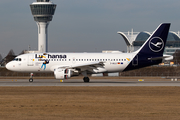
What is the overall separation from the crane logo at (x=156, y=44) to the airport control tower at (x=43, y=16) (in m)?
152

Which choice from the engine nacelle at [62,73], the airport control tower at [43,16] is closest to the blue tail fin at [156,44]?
the engine nacelle at [62,73]

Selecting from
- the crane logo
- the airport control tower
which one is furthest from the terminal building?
the crane logo

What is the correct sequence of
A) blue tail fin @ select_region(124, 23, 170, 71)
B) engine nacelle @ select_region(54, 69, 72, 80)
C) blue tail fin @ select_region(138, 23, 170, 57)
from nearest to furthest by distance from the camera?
engine nacelle @ select_region(54, 69, 72, 80), blue tail fin @ select_region(124, 23, 170, 71), blue tail fin @ select_region(138, 23, 170, 57)

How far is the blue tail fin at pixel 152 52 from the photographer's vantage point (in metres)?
42.5

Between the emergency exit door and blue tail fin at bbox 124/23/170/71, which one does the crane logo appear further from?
the emergency exit door

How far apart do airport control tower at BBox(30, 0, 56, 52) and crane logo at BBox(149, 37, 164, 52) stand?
15207 centimetres

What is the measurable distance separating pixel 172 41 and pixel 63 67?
13065cm

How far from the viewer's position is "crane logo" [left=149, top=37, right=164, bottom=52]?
141 ft

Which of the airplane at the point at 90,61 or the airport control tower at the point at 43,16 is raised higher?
the airport control tower at the point at 43,16

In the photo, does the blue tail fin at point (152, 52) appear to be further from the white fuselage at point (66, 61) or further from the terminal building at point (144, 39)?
the terminal building at point (144, 39)
